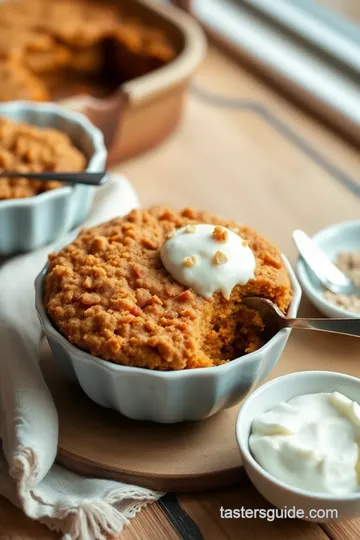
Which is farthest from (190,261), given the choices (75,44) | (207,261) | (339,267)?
(75,44)

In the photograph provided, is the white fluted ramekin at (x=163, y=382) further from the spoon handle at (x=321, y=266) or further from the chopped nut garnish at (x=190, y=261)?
the spoon handle at (x=321, y=266)

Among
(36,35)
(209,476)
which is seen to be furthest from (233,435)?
(36,35)

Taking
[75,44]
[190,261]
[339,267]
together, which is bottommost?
[75,44]

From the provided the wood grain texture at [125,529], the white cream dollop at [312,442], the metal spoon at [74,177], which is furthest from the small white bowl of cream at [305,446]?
the metal spoon at [74,177]

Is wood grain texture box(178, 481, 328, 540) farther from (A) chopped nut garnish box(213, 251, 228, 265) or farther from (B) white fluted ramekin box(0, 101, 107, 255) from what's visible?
(B) white fluted ramekin box(0, 101, 107, 255)

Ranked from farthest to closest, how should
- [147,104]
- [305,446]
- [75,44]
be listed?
[75,44] < [147,104] < [305,446]

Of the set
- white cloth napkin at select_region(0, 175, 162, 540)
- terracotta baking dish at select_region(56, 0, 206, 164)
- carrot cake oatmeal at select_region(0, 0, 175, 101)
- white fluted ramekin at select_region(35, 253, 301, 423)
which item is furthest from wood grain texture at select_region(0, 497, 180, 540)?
carrot cake oatmeal at select_region(0, 0, 175, 101)

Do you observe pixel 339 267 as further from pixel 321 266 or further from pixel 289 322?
pixel 289 322
